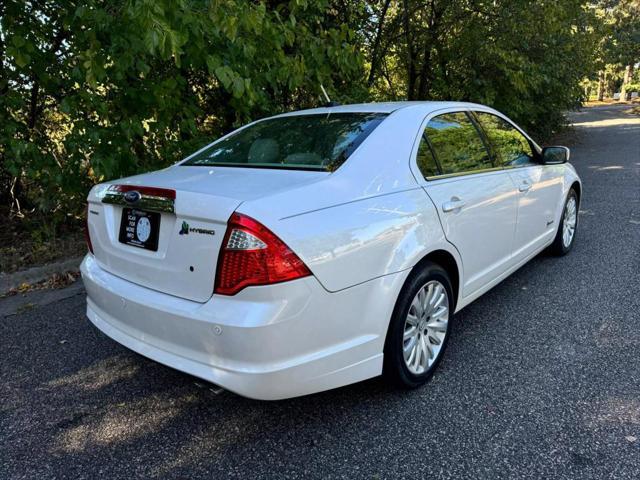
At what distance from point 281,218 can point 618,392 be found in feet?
6.92

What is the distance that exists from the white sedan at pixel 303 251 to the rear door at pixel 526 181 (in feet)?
1.48

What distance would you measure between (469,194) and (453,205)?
0.26 meters

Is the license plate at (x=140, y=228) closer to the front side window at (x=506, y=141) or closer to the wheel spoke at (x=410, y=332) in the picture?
the wheel spoke at (x=410, y=332)

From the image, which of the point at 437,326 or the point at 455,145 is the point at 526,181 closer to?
the point at 455,145

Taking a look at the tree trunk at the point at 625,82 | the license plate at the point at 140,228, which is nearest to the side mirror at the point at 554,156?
the license plate at the point at 140,228

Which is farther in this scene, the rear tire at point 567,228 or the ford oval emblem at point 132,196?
the rear tire at point 567,228

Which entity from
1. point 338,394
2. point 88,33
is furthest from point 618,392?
point 88,33

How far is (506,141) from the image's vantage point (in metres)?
4.14

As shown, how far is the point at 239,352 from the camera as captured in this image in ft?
7.13

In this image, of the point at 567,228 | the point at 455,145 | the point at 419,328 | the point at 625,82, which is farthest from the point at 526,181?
the point at 625,82

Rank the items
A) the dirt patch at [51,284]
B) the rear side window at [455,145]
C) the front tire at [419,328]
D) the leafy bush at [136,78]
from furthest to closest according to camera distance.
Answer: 1. the dirt patch at [51,284]
2. the leafy bush at [136,78]
3. the rear side window at [455,145]
4. the front tire at [419,328]

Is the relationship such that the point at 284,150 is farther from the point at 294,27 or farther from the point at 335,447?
the point at 294,27

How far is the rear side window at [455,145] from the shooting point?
3.20 meters

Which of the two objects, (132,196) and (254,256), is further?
(132,196)
